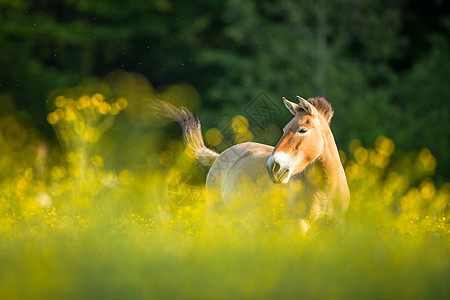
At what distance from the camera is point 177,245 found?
4.55 meters

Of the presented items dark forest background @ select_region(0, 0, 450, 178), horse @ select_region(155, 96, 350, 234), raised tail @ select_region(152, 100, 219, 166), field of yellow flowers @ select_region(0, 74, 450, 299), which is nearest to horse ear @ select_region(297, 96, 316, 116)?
horse @ select_region(155, 96, 350, 234)

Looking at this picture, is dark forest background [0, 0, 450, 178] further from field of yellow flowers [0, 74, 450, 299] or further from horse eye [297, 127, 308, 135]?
horse eye [297, 127, 308, 135]

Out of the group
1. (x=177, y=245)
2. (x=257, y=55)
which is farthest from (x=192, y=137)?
(x=257, y=55)

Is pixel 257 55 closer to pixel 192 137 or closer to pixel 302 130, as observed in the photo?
pixel 192 137

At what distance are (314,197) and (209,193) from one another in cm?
194

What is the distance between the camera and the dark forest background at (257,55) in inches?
509

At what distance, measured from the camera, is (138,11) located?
657 inches

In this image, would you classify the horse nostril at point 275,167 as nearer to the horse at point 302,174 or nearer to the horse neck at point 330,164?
the horse at point 302,174

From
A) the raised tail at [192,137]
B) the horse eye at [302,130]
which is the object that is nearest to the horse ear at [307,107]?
the horse eye at [302,130]

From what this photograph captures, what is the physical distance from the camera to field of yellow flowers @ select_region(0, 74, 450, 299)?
3229mm

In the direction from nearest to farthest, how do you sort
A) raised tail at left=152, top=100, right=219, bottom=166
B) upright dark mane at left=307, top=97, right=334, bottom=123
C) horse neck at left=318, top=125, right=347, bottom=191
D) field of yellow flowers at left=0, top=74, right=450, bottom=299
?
1. field of yellow flowers at left=0, top=74, right=450, bottom=299
2. horse neck at left=318, top=125, right=347, bottom=191
3. upright dark mane at left=307, top=97, right=334, bottom=123
4. raised tail at left=152, top=100, right=219, bottom=166

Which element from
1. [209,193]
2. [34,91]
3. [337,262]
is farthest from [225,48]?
[337,262]

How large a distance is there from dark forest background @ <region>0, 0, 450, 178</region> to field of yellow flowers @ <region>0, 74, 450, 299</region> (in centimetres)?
601

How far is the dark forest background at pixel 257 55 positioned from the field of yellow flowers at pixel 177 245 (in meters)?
6.01
